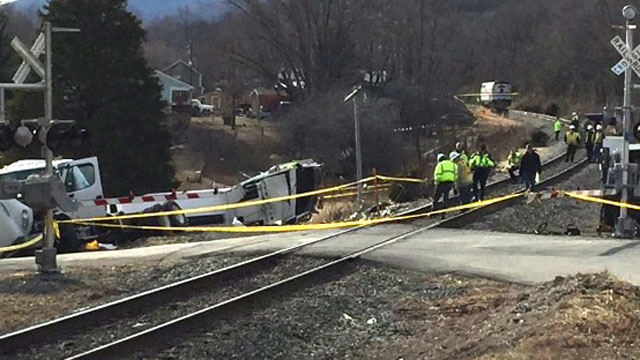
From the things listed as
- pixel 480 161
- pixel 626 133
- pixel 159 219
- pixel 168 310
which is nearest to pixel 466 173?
pixel 480 161

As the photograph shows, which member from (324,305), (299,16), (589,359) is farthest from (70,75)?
(589,359)

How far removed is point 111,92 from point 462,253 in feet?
101

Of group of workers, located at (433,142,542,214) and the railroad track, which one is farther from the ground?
group of workers, located at (433,142,542,214)

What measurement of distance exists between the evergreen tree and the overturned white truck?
17.4 metres

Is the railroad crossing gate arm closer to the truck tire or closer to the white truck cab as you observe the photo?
the white truck cab

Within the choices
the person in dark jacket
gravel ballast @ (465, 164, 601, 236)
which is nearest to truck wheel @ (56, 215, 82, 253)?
gravel ballast @ (465, 164, 601, 236)

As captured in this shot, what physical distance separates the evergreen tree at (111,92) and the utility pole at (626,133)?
92.9ft

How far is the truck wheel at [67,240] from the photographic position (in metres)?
20.0

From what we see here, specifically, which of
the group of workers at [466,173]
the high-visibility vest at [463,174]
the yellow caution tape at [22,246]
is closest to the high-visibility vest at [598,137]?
the group of workers at [466,173]

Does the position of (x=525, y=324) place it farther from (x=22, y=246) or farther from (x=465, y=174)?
(x=465, y=174)

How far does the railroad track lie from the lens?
31.4 feet

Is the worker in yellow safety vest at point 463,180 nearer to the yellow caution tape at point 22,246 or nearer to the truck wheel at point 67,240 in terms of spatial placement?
the truck wheel at point 67,240

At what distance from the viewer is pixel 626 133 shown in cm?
1752

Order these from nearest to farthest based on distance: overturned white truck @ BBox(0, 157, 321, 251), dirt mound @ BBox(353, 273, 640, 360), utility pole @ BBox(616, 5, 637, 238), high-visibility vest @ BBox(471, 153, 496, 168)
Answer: dirt mound @ BBox(353, 273, 640, 360) → utility pole @ BBox(616, 5, 637, 238) → overturned white truck @ BBox(0, 157, 321, 251) → high-visibility vest @ BBox(471, 153, 496, 168)
